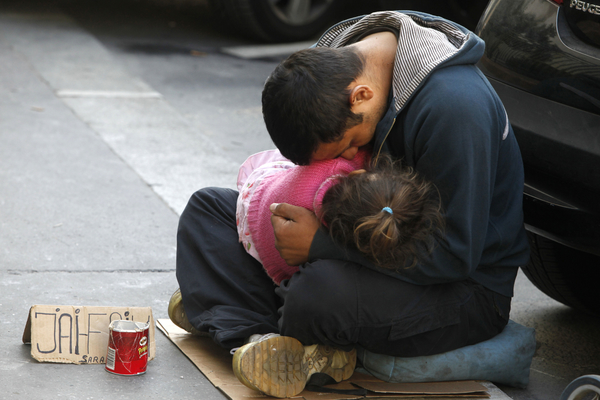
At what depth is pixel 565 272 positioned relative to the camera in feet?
7.95

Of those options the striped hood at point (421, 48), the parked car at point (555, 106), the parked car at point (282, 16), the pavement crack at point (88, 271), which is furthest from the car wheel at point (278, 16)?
the striped hood at point (421, 48)

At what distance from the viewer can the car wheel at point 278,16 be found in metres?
6.34

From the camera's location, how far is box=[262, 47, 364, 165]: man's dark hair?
1.86 m

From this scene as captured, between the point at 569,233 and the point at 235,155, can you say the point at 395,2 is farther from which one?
the point at 569,233

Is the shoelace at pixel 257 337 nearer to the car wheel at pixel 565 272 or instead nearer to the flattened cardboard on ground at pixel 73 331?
the flattened cardboard on ground at pixel 73 331

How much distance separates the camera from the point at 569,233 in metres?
2.11

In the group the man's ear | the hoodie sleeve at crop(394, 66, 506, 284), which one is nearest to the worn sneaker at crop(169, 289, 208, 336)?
the hoodie sleeve at crop(394, 66, 506, 284)

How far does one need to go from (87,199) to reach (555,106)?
2116 millimetres

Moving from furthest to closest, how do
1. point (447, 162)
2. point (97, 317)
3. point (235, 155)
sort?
1. point (235, 155)
2. point (97, 317)
3. point (447, 162)

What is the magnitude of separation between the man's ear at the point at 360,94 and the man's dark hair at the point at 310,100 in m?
0.01

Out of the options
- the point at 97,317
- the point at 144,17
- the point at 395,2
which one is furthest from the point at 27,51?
the point at 97,317

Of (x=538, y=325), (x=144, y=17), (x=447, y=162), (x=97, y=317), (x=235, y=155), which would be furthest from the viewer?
(x=144, y=17)

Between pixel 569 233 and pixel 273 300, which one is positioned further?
pixel 273 300

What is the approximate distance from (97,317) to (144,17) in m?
5.61
